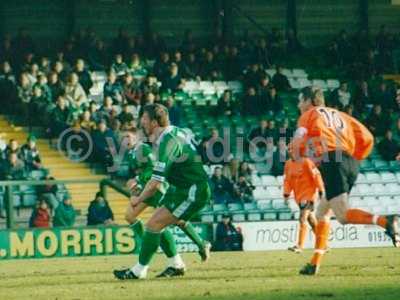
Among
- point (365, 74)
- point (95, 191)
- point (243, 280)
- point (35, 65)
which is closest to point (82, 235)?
point (95, 191)

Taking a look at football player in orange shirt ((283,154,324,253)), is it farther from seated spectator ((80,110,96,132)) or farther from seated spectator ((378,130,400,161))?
seated spectator ((378,130,400,161))

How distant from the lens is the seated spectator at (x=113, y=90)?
84.4 ft

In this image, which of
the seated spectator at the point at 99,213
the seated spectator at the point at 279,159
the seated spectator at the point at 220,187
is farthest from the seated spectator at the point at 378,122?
the seated spectator at the point at 99,213

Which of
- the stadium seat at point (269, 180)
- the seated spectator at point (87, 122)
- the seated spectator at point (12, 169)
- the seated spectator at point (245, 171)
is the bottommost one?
the stadium seat at point (269, 180)

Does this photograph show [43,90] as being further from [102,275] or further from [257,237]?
[102,275]

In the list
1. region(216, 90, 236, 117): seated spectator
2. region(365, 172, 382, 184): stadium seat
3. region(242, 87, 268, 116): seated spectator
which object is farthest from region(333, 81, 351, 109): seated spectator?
region(216, 90, 236, 117): seated spectator

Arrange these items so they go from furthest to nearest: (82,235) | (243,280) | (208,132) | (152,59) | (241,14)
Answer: (241,14), (152,59), (208,132), (82,235), (243,280)

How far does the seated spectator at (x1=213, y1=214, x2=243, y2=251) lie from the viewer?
73.3 feet

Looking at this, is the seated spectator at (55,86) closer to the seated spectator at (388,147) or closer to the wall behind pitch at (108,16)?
the wall behind pitch at (108,16)

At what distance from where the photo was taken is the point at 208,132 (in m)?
26.5

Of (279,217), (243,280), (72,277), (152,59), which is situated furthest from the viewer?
(152,59)

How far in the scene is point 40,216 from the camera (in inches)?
845

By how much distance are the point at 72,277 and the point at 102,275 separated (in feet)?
1.26

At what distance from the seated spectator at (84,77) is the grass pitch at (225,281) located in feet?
27.8
